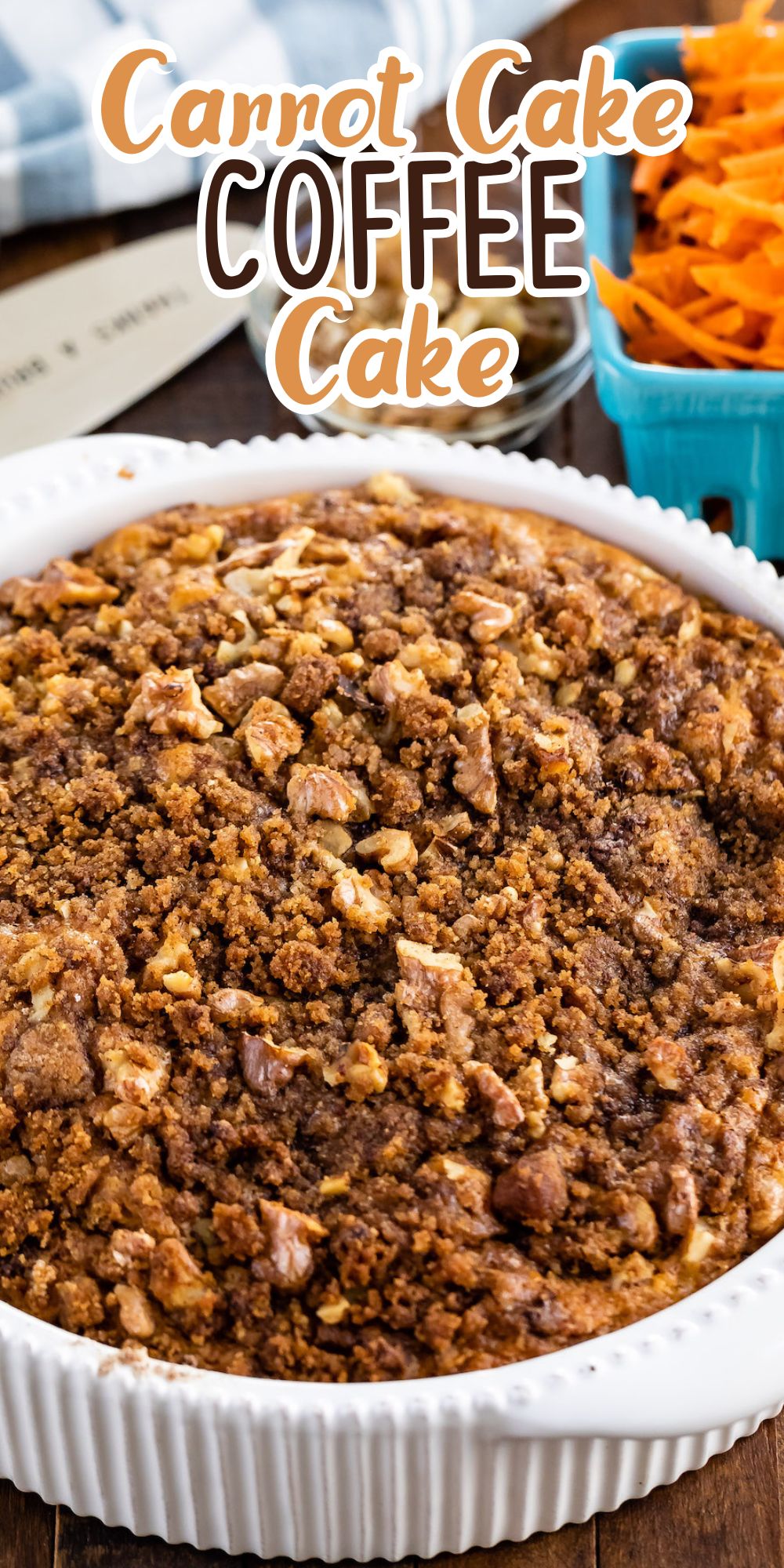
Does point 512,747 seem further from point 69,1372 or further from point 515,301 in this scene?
point 515,301

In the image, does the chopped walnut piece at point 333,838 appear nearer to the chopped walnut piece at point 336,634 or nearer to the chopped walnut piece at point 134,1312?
the chopped walnut piece at point 336,634

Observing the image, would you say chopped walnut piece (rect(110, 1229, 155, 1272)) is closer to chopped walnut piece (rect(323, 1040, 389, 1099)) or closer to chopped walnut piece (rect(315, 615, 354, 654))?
chopped walnut piece (rect(323, 1040, 389, 1099))

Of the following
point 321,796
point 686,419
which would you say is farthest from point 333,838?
point 686,419

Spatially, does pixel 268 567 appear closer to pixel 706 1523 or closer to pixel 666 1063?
pixel 666 1063

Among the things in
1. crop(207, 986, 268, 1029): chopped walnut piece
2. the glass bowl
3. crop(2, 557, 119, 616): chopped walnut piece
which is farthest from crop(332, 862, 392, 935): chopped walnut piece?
the glass bowl

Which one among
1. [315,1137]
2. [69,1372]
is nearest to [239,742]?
[315,1137]

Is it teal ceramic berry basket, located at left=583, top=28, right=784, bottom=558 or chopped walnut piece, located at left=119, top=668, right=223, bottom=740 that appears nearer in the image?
chopped walnut piece, located at left=119, top=668, right=223, bottom=740
